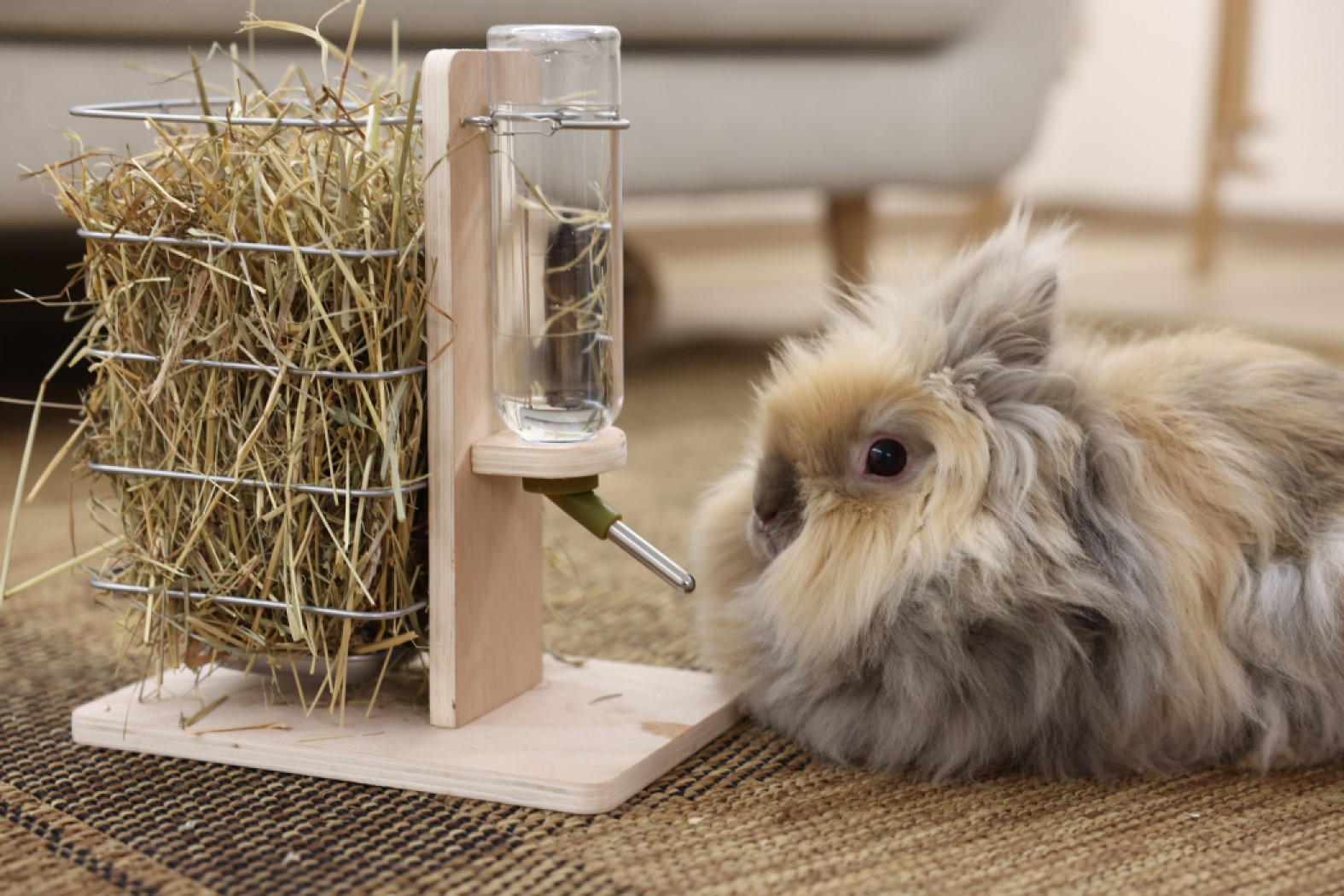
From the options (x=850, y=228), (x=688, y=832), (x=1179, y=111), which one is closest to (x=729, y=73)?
(x=850, y=228)

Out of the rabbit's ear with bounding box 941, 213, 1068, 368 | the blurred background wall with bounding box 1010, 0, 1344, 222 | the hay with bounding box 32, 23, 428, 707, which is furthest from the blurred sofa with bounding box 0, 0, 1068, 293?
the blurred background wall with bounding box 1010, 0, 1344, 222

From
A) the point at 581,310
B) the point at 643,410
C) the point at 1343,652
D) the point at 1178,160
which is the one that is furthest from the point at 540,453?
the point at 1178,160

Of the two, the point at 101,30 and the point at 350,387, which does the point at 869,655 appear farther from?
the point at 101,30

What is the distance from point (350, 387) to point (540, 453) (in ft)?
0.43

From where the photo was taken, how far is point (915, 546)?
980 millimetres

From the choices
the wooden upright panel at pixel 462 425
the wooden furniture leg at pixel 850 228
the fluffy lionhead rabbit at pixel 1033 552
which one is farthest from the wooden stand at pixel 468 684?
the wooden furniture leg at pixel 850 228

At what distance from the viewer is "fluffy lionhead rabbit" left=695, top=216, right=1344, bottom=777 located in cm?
97

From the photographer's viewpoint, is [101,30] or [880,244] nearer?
[101,30]

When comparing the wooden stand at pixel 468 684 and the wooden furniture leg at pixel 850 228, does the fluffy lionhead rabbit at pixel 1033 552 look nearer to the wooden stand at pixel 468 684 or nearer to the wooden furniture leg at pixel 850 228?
the wooden stand at pixel 468 684

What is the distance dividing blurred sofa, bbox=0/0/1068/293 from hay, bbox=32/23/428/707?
80 centimetres

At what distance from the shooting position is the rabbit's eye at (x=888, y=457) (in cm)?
101

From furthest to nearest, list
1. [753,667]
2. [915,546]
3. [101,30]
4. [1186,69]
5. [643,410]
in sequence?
[1186,69] < [643,410] < [101,30] < [753,667] < [915,546]

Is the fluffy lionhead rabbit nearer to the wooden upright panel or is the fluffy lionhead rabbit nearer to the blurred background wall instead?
the wooden upright panel

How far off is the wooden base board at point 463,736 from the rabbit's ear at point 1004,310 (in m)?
0.32
